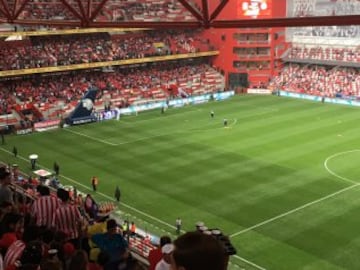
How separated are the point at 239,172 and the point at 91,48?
92.6 ft

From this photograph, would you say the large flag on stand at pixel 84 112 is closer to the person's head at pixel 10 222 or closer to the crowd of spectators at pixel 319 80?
the crowd of spectators at pixel 319 80

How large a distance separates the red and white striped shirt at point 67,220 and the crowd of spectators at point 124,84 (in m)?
35.2

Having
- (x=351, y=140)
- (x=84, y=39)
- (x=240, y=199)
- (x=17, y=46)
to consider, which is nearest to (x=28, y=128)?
(x=17, y=46)

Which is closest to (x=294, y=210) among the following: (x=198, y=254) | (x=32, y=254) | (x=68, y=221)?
(x=68, y=221)

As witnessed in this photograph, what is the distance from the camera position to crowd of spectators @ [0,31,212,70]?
150 ft

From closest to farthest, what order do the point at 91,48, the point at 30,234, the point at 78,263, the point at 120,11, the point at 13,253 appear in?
the point at 78,263 → the point at 13,253 → the point at 30,234 → the point at 91,48 → the point at 120,11

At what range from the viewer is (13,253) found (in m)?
6.68

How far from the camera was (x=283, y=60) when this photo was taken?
191ft

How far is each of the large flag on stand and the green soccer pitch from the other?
1.00m

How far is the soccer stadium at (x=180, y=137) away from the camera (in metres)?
8.69

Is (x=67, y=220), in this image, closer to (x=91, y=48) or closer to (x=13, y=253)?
(x=13, y=253)

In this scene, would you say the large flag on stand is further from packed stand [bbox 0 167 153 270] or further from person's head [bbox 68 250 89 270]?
person's head [bbox 68 250 89 270]

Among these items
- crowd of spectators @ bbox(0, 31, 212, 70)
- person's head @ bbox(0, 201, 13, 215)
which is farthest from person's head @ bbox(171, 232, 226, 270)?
crowd of spectators @ bbox(0, 31, 212, 70)

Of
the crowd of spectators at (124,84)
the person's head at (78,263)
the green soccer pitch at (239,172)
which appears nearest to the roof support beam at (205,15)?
the person's head at (78,263)
